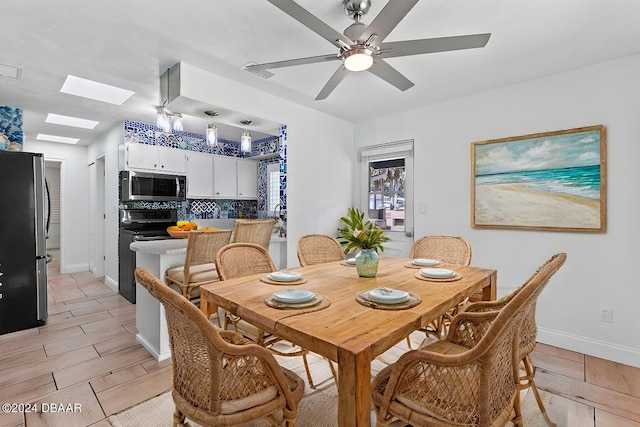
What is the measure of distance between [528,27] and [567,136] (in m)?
1.22

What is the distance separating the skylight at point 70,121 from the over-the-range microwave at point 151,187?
974mm

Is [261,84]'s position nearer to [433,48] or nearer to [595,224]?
[433,48]

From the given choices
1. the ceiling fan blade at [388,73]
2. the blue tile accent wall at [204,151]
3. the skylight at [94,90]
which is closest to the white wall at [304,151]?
the blue tile accent wall at [204,151]

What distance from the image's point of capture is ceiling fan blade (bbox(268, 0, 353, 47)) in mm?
1435

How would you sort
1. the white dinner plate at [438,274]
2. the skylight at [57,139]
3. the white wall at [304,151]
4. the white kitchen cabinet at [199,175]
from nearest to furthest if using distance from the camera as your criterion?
the white dinner plate at [438,274], the white wall at [304,151], the white kitchen cabinet at [199,175], the skylight at [57,139]

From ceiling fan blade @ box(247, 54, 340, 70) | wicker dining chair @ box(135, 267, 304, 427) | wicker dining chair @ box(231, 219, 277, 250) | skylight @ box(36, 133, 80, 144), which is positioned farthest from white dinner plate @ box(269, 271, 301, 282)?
skylight @ box(36, 133, 80, 144)

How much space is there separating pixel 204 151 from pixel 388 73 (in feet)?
13.2

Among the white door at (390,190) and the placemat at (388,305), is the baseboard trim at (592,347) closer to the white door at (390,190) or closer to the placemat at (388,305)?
the white door at (390,190)

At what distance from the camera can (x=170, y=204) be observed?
5035 millimetres

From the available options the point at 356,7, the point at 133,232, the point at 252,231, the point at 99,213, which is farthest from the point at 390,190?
the point at 99,213

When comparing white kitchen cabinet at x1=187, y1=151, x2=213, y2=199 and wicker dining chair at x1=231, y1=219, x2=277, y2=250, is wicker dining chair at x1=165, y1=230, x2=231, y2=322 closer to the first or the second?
wicker dining chair at x1=231, y1=219, x2=277, y2=250

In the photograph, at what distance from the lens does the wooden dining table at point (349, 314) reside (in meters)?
1.06

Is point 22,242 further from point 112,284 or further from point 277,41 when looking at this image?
point 277,41

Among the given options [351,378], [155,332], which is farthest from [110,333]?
[351,378]
